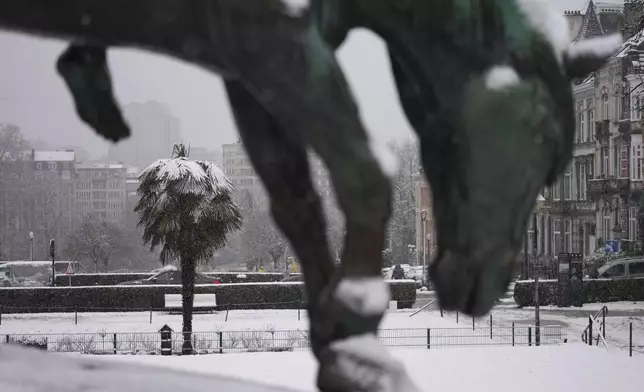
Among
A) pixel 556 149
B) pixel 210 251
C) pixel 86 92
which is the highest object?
pixel 86 92

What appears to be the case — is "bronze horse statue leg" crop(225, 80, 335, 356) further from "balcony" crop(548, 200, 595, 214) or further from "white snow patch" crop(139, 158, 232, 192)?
"balcony" crop(548, 200, 595, 214)

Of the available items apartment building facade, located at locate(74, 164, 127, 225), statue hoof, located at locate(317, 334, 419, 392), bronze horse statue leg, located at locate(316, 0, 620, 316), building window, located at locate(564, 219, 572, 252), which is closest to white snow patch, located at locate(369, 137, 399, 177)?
bronze horse statue leg, located at locate(316, 0, 620, 316)

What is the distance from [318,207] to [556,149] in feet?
3.57

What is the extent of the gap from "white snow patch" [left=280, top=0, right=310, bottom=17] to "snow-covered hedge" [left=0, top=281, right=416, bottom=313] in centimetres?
2139

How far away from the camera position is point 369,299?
299 cm

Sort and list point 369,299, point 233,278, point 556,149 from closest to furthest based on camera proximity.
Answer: point 369,299 < point 556,149 < point 233,278

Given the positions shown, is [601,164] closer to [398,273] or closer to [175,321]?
[398,273]

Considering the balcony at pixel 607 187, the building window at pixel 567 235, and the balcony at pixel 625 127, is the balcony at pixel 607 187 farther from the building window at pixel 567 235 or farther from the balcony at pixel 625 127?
the building window at pixel 567 235

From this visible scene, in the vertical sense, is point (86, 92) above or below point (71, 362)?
above

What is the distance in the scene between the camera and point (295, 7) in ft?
9.80

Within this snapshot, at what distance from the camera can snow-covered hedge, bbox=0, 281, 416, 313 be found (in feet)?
80.0

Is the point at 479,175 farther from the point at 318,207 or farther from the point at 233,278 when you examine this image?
the point at 233,278

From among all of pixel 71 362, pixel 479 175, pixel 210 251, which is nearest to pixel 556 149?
pixel 479 175

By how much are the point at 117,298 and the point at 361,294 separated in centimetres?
2318
